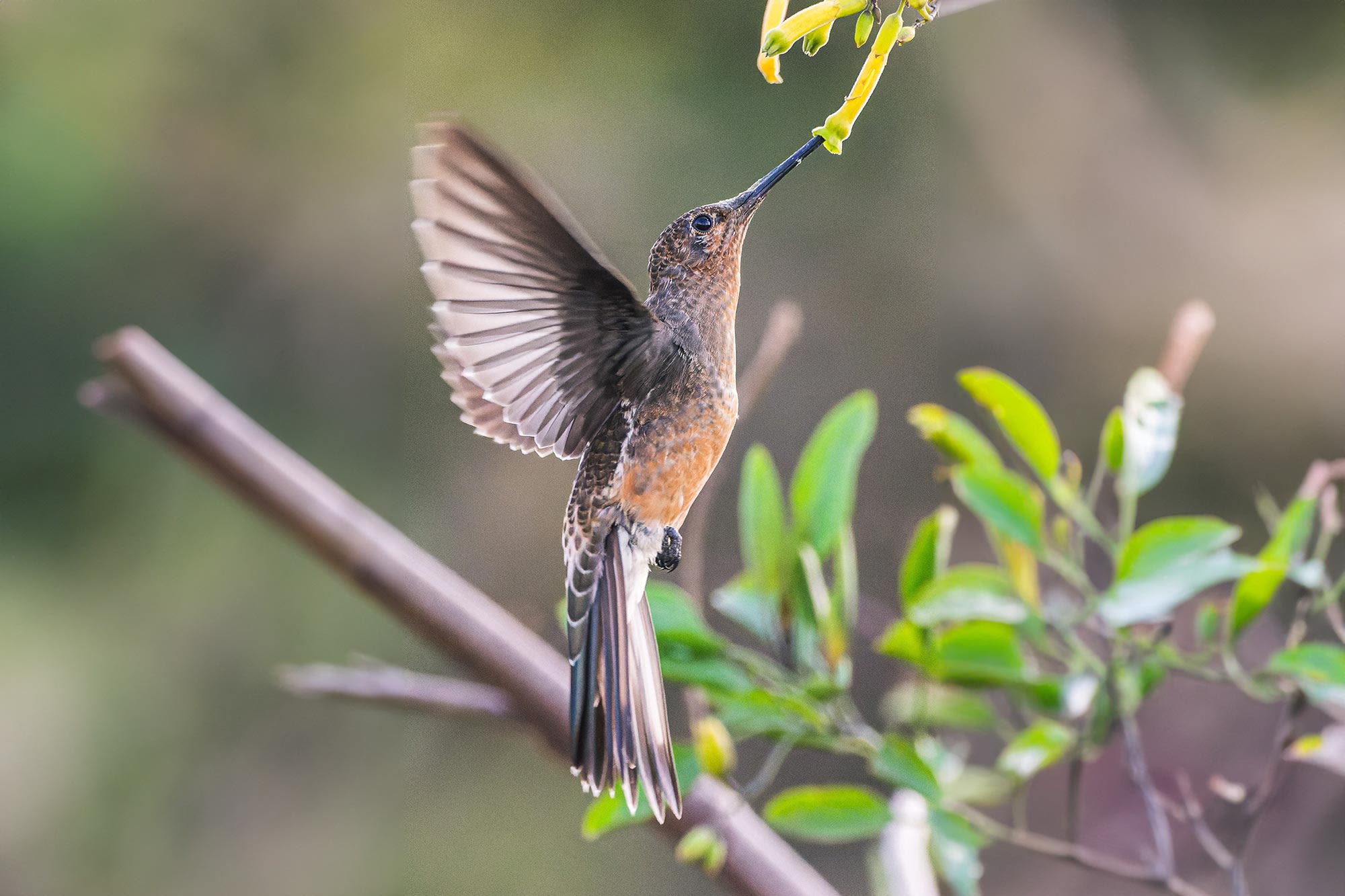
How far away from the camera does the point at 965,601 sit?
0.39m

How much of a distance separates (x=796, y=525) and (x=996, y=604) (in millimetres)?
74

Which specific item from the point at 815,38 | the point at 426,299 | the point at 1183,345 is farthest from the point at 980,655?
the point at 426,299

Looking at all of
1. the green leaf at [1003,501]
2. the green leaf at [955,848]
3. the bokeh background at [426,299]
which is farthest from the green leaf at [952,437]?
the bokeh background at [426,299]

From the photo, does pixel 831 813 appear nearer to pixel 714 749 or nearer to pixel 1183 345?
pixel 714 749

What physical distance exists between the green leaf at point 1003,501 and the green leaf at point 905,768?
0.08 m

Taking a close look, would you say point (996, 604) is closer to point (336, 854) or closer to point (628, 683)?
point (628, 683)

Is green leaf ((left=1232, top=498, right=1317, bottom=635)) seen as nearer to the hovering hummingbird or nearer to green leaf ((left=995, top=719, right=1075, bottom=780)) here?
green leaf ((left=995, top=719, right=1075, bottom=780))

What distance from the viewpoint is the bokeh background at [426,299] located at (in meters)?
1.19

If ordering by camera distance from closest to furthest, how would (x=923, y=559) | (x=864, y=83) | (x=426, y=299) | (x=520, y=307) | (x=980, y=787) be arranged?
1. (x=864, y=83)
2. (x=520, y=307)
3. (x=923, y=559)
4. (x=980, y=787)
5. (x=426, y=299)

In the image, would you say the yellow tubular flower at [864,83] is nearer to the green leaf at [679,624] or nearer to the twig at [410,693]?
the green leaf at [679,624]

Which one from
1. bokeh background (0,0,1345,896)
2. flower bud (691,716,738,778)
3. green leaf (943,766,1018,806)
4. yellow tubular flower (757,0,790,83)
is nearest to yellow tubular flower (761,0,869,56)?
yellow tubular flower (757,0,790,83)

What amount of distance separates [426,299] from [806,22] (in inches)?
46.8

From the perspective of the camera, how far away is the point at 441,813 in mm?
1364

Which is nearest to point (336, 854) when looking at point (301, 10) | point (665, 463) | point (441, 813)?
point (441, 813)
